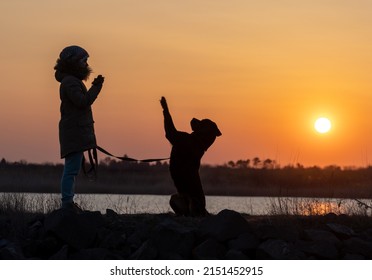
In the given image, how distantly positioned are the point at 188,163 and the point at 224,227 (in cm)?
180

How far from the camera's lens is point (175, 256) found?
1041cm

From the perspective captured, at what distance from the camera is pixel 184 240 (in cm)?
1066

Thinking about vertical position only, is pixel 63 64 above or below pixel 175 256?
above

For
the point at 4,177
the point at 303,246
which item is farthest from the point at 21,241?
the point at 4,177

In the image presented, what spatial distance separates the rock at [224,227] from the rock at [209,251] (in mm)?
Result: 165

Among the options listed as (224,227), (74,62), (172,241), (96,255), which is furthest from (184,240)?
(74,62)

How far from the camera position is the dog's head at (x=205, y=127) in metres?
12.4

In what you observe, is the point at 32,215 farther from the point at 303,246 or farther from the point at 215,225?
the point at 303,246

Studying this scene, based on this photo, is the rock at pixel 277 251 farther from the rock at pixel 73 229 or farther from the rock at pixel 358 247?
the rock at pixel 73 229

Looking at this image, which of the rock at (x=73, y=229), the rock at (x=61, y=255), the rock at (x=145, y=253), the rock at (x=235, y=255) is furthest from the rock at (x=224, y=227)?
the rock at (x=61, y=255)
